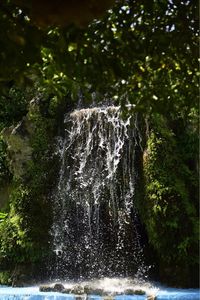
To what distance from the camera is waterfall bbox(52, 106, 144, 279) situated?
9.32m

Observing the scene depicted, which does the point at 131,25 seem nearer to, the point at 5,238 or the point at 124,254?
the point at 124,254

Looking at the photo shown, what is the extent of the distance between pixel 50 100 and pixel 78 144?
1.53 metres

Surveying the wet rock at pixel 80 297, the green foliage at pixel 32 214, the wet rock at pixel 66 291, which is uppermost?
the green foliage at pixel 32 214

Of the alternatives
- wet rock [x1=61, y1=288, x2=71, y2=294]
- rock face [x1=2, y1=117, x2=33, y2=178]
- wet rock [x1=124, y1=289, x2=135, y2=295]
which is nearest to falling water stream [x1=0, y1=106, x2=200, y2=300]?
rock face [x1=2, y1=117, x2=33, y2=178]

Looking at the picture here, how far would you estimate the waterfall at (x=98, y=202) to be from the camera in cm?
932

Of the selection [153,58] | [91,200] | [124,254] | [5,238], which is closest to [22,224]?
[5,238]

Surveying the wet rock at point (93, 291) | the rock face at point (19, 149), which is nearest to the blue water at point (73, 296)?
the wet rock at point (93, 291)

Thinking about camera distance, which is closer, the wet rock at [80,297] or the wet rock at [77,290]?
the wet rock at [80,297]

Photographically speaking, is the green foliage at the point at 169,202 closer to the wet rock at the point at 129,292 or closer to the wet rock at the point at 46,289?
the wet rock at the point at 129,292

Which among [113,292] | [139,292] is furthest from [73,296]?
[139,292]

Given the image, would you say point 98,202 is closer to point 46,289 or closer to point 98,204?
point 98,204

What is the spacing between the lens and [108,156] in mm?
9695

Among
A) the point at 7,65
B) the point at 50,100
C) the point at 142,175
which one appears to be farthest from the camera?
the point at 50,100

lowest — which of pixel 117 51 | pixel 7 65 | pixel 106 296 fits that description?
pixel 106 296
